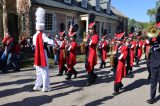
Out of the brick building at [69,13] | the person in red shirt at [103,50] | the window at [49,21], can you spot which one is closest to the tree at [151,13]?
the brick building at [69,13]

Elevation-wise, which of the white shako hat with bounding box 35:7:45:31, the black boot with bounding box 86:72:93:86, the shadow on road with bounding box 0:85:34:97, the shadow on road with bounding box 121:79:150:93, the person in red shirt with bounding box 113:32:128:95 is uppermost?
the white shako hat with bounding box 35:7:45:31

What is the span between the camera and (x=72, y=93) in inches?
338

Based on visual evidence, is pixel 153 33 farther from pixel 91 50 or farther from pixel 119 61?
pixel 91 50

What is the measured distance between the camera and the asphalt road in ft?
24.8

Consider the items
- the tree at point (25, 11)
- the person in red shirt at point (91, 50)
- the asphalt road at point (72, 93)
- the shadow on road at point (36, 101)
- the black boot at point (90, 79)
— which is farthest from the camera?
the tree at point (25, 11)

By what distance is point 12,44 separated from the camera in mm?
12531

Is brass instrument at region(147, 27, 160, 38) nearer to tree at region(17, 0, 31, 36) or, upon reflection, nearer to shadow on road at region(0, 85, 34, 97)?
shadow on road at region(0, 85, 34, 97)

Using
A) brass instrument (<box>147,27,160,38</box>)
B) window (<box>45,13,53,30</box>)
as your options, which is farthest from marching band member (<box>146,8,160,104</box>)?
window (<box>45,13,53,30</box>)

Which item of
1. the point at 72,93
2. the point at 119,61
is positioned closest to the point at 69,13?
the point at 119,61

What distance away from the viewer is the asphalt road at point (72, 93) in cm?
755

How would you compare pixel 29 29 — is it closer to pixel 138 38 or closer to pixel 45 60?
pixel 138 38

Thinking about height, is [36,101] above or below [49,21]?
below

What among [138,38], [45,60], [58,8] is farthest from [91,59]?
[58,8]

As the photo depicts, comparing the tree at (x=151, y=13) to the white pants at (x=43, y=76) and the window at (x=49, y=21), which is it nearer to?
the window at (x=49, y=21)
